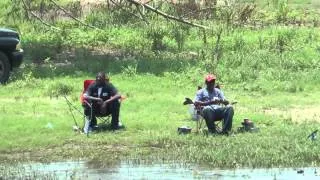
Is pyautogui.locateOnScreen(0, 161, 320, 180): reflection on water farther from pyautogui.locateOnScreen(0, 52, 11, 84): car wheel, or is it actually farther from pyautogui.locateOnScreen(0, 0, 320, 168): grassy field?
pyautogui.locateOnScreen(0, 52, 11, 84): car wheel

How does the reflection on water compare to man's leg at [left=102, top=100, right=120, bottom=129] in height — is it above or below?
below

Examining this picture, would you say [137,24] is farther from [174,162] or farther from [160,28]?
[174,162]

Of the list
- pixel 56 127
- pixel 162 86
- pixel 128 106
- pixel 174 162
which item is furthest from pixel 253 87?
pixel 174 162

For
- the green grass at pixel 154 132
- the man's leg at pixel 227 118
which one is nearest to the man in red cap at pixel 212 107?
the man's leg at pixel 227 118

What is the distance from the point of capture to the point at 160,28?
73.7 feet

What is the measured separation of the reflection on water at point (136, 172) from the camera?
389 inches

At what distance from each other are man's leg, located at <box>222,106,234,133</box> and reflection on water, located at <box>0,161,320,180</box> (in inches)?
88.4

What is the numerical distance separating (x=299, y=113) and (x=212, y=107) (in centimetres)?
264

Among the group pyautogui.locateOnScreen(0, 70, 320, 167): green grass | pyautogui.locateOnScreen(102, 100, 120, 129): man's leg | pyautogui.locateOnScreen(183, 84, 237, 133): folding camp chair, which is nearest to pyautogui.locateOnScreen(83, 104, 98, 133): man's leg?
pyautogui.locateOnScreen(102, 100, 120, 129): man's leg

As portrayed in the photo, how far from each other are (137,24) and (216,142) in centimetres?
1204

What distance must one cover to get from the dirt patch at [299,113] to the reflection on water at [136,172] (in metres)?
3.91

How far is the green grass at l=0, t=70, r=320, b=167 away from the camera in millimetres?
11078

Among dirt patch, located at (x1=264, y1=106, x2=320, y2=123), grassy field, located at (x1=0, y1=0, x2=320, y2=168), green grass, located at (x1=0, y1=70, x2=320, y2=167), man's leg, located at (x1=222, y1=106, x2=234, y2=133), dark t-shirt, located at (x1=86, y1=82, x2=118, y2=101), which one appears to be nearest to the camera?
green grass, located at (x1=0, y1=70, x2=320, y2=167)

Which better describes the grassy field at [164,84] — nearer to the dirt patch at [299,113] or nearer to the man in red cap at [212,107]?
the dirt patch at [299,113]
